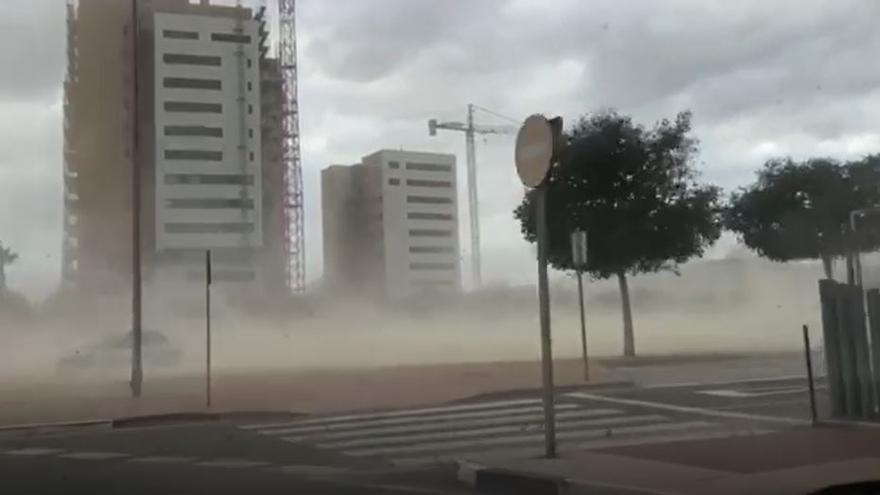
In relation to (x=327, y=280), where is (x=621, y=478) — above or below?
below

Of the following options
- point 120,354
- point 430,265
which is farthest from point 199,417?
point 430,265

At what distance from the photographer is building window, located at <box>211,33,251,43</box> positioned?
44903 millimetres

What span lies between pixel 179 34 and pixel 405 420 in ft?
102

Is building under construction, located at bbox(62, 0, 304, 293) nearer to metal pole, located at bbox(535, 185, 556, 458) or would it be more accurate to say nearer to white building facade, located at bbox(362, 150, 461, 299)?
white building facade, located at bbox(362, 150, 461, 299)

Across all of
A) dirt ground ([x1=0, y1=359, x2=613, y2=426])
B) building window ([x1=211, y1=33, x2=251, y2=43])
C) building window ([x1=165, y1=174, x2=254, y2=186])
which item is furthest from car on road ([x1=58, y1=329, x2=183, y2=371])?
building window ([x1=211, y1=33, x2=251, y2=43])

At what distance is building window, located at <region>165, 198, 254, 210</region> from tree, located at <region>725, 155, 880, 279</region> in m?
23.8

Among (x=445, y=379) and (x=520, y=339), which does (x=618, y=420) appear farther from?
(x=520, y=339)

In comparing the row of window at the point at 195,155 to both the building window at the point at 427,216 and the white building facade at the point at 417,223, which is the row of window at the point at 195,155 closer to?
the white building facade at the point at 417,223

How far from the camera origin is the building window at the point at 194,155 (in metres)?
44.4

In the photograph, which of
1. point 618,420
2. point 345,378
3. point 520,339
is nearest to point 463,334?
point 520,339

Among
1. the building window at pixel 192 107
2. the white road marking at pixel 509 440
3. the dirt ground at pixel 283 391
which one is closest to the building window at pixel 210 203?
the building window at pixel 192 107

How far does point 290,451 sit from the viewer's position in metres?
12.6

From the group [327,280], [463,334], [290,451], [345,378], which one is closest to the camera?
[290,451]

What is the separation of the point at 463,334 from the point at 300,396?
20.6 meters
